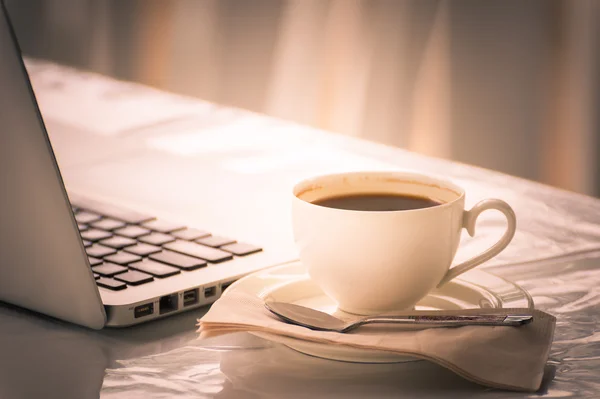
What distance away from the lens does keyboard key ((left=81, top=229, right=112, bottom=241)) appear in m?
0.82

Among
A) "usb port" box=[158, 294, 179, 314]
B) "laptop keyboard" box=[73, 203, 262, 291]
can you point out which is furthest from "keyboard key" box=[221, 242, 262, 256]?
"usb port" box=[158, 294, 179, 314]

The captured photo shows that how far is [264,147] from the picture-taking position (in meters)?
1.36

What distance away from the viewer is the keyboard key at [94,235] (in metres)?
0.82

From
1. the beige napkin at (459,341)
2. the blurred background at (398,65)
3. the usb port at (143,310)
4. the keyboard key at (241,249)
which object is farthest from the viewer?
the blurred background at (398,65)

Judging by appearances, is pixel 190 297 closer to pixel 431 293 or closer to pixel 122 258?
pixel 122 258

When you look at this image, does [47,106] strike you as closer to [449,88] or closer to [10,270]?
[10,270]

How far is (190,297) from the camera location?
0.72 m

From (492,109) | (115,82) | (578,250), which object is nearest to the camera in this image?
(578,250)

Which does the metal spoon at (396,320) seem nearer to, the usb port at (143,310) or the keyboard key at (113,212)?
the usb port at (143,310)

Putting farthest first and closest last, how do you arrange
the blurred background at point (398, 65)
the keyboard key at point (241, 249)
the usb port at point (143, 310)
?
1. the blurred background at point (398, 65)
2. the keyboard key at point (241, 249)
3. the usb port at point (143, 310)

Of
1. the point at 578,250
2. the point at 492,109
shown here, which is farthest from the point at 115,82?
the point at 492,109

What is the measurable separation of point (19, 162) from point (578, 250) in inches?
21.1

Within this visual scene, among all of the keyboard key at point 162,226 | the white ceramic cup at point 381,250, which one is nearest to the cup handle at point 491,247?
the white ceramic cup at point 381,250

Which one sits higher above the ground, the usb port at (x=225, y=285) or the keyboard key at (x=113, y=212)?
the keyboard key at (x=113, y=212)
